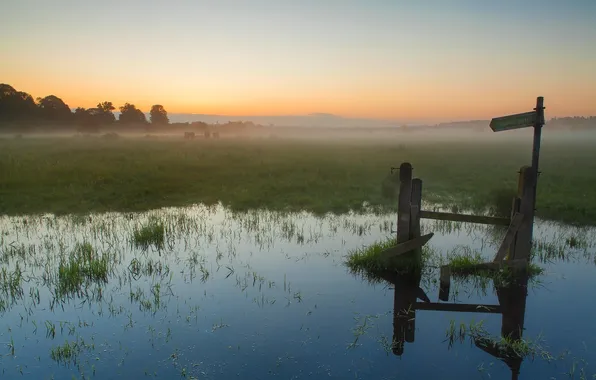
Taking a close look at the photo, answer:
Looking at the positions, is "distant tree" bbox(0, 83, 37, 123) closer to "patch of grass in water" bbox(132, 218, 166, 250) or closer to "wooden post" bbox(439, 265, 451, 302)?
"patch of grass in water" bbox(132, 218, 166, 250)

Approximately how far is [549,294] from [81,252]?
15018 mm

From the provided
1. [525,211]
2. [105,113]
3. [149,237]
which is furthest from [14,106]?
[525,211]

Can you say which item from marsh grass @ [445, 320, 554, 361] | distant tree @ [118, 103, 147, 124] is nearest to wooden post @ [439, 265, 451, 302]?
marsh grass @ [445, 320, 554, 361]

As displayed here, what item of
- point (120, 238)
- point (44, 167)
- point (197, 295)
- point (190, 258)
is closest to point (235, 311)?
Result: point (197, 295)

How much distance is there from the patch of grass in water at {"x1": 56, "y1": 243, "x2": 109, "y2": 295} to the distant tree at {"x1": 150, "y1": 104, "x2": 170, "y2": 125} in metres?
156

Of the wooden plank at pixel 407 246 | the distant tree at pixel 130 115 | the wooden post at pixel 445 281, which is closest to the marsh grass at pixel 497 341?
the wooden post at pixel 445 281

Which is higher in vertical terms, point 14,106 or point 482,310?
point 14,106

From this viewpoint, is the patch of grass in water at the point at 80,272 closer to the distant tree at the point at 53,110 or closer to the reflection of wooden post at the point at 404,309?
the reflection of wooden post at the point at 404,309

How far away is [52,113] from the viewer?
103m

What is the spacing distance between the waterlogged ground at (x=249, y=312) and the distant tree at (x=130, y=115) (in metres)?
131

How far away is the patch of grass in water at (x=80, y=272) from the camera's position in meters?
10.8

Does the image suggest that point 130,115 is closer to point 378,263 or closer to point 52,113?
point 52,113

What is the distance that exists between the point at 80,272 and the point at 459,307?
10971mm

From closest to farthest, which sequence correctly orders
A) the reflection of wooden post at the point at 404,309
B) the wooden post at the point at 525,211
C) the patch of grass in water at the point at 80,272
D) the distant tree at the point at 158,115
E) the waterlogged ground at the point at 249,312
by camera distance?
the waterlogged ground at the point at 249,312
the reflection of wooden post at the point at 404,309
the wooden post at the point at 525,211
the patch of grass in water at the point at 80,272
the distant tree at the point at 158,115
